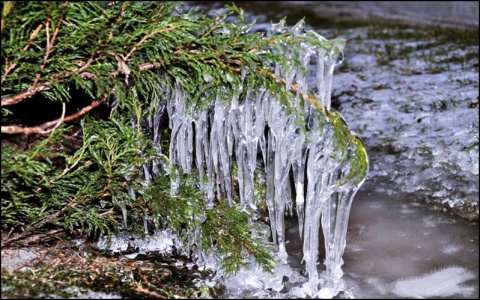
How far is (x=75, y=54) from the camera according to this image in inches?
105

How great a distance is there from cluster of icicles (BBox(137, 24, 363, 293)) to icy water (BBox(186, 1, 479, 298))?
0.26 meters

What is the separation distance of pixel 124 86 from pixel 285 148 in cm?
85

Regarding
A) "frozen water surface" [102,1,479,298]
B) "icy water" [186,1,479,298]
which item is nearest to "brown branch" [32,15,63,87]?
"frozen water surface" [102,1,479,298]

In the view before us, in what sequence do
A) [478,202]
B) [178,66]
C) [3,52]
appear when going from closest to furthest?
[3,52], [178,66], [478,202]

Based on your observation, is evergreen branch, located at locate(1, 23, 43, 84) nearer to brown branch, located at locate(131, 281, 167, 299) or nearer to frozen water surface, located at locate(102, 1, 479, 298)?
frozen water surface, located at locate(102, 1, 479, 298)

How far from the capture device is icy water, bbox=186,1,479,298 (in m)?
3.03

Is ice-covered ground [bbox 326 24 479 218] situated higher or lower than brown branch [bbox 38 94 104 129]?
lower

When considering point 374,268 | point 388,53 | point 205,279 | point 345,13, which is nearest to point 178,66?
point 205,279

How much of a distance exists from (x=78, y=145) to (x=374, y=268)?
1782mm

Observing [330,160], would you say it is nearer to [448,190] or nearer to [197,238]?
[197,238]

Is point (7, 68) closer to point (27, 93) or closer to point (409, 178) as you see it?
point (27, 93)

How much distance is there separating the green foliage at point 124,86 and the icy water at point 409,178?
1.73ft

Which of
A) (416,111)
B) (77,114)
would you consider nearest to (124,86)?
(77,114)

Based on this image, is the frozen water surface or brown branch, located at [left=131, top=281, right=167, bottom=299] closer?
brown branch, located at [left=131, top=281, right=167, bottom=299]
